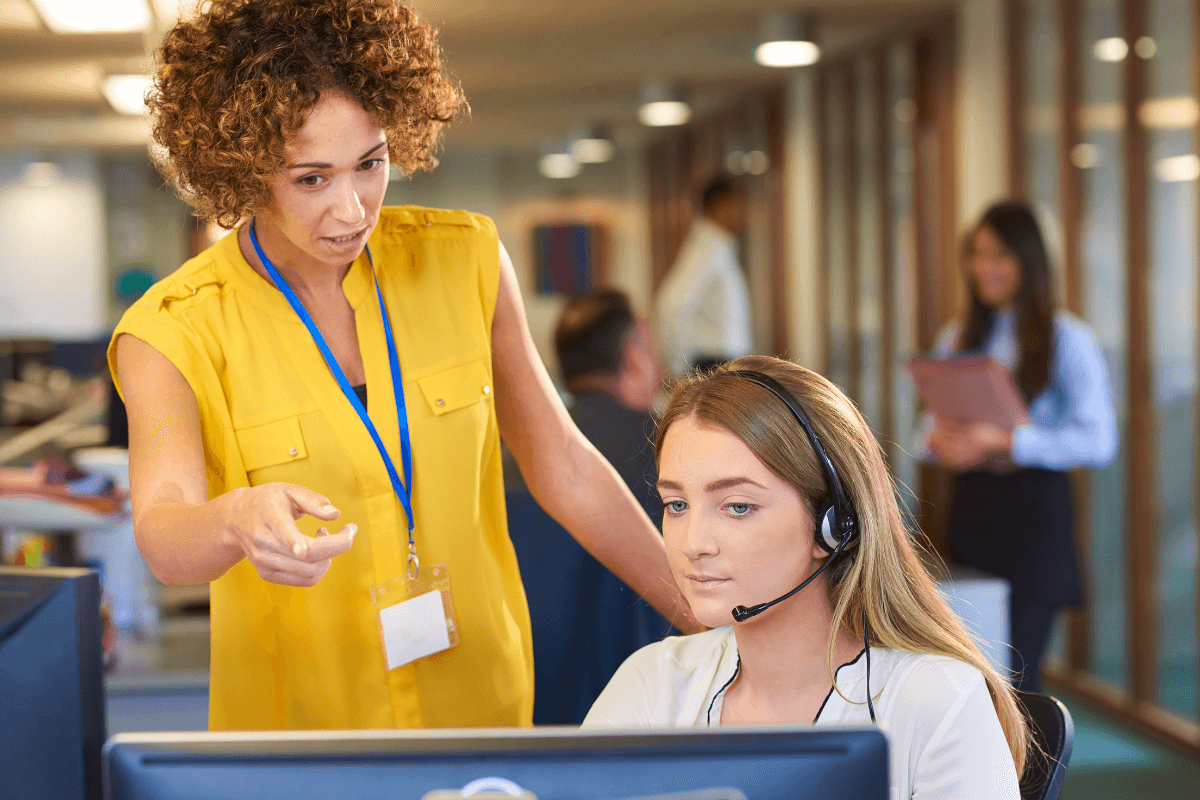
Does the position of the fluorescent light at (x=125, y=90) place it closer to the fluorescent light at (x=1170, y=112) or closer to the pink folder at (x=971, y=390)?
the pink folder at (x=971, y=390)

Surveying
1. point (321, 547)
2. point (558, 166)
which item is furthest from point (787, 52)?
point (558, 166)

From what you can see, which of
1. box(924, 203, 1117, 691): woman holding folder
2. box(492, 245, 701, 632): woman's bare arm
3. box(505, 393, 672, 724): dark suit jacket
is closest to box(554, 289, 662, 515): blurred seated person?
box(505, 393, 672, 724): dark suit jacket

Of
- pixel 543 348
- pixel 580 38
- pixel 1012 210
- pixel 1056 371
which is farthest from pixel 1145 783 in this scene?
pixel 543 348

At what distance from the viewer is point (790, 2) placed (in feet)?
17.9

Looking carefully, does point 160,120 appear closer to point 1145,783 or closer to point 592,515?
point 592,515

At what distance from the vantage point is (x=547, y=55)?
673cm

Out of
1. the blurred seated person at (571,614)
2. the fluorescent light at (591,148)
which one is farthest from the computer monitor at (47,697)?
the fluorescent light at (591,148)

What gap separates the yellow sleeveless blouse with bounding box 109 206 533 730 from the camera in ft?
4.02

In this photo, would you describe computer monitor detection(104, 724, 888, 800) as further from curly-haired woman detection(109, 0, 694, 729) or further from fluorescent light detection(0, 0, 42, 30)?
fluorescent light detection(0, 0, 42, 30)

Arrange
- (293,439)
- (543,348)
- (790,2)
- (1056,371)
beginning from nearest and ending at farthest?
(293,439), (1056,371), (790,2), (543,348)

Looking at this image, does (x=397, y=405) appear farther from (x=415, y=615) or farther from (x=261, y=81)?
(x=261, y=81)

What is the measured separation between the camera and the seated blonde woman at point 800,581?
45.9 inches

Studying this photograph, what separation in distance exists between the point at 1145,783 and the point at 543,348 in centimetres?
903

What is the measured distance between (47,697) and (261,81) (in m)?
0.60
